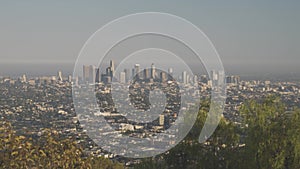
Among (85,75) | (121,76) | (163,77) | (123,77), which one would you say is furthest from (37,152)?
(163,77)

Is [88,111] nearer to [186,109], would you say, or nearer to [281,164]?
[186,109]

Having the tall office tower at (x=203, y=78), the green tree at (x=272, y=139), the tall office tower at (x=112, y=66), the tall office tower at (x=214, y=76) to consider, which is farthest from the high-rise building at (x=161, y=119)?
the green tree at (x=272, y=139)

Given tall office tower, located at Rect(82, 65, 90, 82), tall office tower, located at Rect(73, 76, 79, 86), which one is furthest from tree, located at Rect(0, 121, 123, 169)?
tall office tower, located at Rect(82, 65, 90, 82)

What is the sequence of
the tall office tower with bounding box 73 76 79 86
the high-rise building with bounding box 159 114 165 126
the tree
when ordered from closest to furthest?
the tree
the tall office tower with bounding box 73 76 79 86
the high-rise building with bounding box 159 114 165 126

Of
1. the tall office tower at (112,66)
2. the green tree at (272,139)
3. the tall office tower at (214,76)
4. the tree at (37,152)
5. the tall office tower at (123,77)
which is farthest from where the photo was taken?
the tall office tower at (214,76)

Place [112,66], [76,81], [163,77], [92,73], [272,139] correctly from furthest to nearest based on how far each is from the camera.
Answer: [163,77]
[92,73]
[76,81]
[112,66]
[272,139]

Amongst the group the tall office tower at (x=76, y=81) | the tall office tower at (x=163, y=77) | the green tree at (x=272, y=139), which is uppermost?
the tall office tower at (x=163, y=77)

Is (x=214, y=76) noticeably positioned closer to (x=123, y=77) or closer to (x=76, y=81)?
(x=123, y=77)

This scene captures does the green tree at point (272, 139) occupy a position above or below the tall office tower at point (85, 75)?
below

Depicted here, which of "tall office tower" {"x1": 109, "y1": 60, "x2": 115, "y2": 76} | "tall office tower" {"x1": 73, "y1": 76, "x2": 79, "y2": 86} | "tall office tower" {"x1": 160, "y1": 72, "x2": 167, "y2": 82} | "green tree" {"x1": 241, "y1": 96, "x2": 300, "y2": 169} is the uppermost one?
"tall office tower" {"x1": 109, "y1": 60, "x2": 115, "y2": 76}

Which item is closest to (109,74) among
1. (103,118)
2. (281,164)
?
(103,118)

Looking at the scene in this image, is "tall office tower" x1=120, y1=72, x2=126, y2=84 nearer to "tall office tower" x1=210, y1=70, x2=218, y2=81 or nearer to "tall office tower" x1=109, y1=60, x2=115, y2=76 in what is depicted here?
"tall office tower" x1=109, y1=60, x2=115, y2=76

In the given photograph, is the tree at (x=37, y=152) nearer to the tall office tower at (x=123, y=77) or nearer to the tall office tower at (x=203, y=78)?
the tall office tower at (x=123, y=77)
